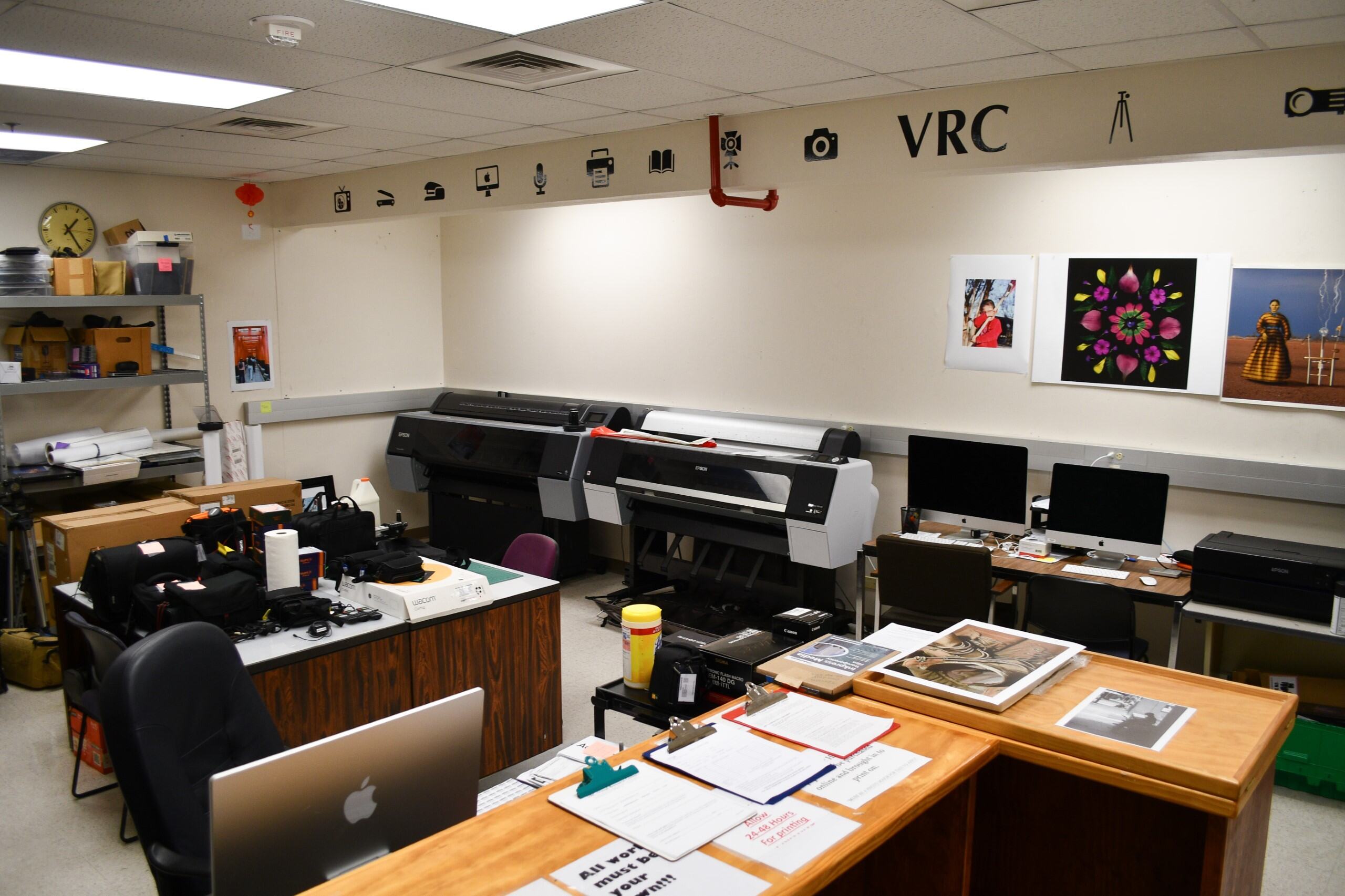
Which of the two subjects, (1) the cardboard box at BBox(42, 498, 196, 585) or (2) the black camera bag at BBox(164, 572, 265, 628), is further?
(1) the cardboard box at BBox(42, 498, 196, 585)

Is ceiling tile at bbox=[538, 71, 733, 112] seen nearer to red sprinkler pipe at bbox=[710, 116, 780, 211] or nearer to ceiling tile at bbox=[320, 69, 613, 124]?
ceiling tile at bbox=[320, 69, 613, 124]

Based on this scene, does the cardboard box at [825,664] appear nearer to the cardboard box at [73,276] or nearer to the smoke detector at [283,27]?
the smoke detector at [283,27]

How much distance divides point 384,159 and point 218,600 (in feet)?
8.95

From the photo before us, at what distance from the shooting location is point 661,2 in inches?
88.4

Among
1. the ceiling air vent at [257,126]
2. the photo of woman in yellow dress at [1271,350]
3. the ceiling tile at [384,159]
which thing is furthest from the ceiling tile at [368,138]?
the photo of woman in yellow dress at [1271,350]

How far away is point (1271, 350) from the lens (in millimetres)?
3818

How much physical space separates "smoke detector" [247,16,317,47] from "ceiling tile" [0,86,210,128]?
1231mm

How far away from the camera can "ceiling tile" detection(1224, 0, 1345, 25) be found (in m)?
2.20

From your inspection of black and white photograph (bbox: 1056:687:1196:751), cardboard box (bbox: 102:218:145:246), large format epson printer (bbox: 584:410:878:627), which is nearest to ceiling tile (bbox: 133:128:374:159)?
cardboard box (bbox: 102:218:145:246)

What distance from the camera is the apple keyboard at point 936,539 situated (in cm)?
402

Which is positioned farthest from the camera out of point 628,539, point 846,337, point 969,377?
point 628,539

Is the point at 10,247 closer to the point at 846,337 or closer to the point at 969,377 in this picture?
the point at 846,337

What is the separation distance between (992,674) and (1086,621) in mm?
1865

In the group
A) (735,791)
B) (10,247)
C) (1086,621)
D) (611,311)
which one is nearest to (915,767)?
(735,791)
